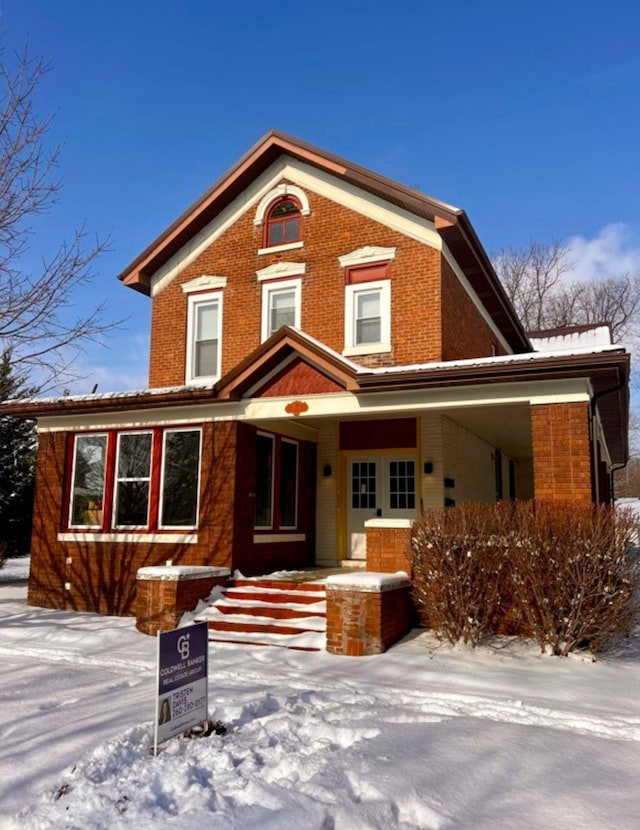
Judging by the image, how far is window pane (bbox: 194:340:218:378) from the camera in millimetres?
13931

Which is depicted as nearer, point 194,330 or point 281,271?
point 281,271

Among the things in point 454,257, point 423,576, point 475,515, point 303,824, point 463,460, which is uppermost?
point 454,257

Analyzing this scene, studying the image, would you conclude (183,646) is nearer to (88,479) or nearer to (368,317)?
(88,479)

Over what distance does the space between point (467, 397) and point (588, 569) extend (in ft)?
10.2

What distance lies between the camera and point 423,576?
8.43 meters

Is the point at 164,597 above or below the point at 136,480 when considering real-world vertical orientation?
below

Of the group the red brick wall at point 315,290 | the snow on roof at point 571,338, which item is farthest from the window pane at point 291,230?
the snow on roof at point 571,338

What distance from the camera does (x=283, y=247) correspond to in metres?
13.7

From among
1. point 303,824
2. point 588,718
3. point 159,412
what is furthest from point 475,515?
point 159,412

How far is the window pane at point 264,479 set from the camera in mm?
11953

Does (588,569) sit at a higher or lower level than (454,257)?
lower

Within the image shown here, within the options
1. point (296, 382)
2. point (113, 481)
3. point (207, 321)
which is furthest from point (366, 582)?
point (207, 321)

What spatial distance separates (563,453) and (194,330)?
27.2ft

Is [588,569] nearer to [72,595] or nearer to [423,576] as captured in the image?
[423,576]
